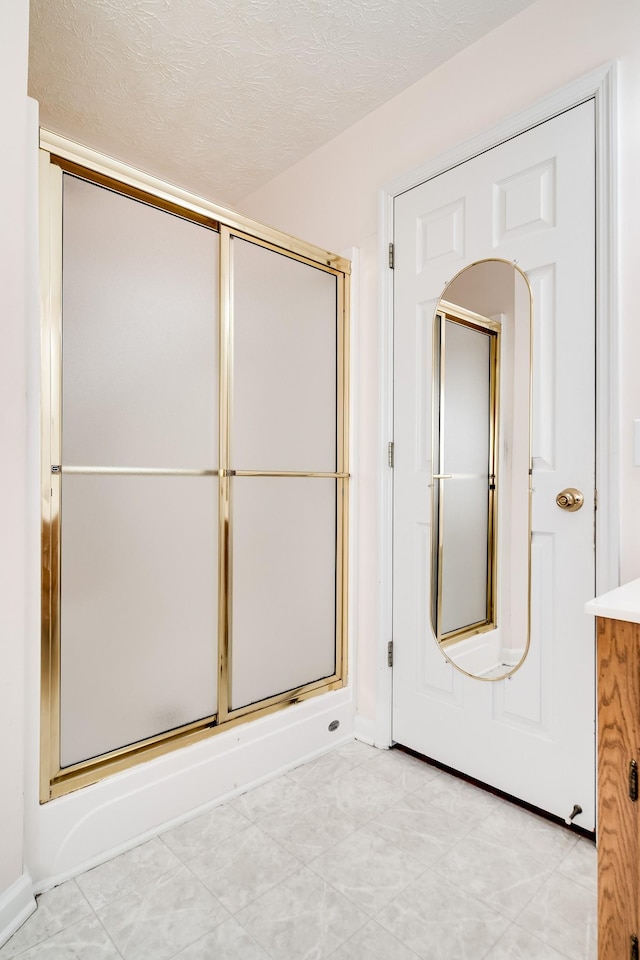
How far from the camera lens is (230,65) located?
6.31ft

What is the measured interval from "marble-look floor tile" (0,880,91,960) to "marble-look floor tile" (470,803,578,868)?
3.51ft

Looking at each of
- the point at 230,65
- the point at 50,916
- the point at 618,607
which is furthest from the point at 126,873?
the point at 230,65

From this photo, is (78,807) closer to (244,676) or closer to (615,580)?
(244,676)

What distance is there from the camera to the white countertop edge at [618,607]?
0.97 metres

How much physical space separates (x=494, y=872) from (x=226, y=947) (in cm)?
70

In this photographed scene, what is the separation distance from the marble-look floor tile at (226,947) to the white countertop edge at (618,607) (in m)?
1.02

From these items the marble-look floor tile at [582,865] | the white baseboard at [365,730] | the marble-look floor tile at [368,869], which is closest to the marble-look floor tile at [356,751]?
the white baseboard at [365,730]

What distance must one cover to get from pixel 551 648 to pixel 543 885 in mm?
600

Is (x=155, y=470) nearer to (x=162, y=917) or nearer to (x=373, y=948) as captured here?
(x=162, y=917)

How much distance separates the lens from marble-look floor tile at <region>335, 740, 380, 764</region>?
79.7 inches

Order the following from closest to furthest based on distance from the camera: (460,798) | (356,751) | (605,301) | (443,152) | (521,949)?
(521,949)
(605,301)
(460,798)
(443,152)
(356,751)

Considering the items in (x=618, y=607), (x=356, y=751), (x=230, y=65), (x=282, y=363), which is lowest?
(x=356, y=751)

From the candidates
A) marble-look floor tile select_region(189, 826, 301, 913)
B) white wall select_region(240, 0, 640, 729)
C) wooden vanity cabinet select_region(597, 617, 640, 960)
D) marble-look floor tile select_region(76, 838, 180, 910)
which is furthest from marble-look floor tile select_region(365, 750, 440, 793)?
wooden vanity cabinet select_region(597, 617, 640, 960)

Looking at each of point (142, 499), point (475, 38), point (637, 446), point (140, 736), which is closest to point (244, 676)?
point (140, 736)
